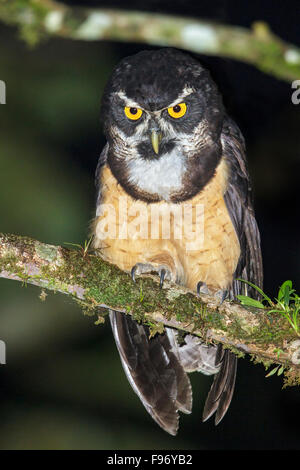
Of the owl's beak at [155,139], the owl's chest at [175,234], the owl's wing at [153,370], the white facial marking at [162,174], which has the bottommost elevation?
the owl's wing at [153,370]

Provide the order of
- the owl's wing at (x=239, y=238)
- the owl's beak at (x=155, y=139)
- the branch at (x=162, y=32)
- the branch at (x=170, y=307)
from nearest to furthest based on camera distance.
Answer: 1. the branch at (x=170, y=307)
2. the branch at (x=162, y=32)
3. the owl's beak at (x=155, y=139)
4. the owl's wing at (x=239, y=238)

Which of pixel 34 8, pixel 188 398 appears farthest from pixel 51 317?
pixel 34 8

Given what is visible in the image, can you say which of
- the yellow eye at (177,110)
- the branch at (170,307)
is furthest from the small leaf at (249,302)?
the yellow eye at (177,110)

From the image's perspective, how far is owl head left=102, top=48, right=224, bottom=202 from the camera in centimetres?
297

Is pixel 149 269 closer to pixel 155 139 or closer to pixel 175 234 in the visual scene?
pixel 175 234

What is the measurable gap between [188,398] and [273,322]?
101 centimetres

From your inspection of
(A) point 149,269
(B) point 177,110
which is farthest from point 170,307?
(B) point 177,110

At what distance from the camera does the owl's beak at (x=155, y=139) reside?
2.96m

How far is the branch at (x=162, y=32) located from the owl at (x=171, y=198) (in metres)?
0.19

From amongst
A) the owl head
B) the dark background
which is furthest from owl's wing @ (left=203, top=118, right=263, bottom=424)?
the dark background

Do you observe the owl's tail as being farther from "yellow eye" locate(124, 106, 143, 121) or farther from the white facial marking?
"yellow eye" locate(124, 106, 143, 121)

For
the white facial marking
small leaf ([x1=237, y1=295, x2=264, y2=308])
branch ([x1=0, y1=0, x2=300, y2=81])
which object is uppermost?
branch ([x1=0, y1=0, x2=300, y2=81])

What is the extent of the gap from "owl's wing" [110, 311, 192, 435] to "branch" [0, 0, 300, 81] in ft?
5.35

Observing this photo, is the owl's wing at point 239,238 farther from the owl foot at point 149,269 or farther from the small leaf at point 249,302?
the small leaf at point 249,302
